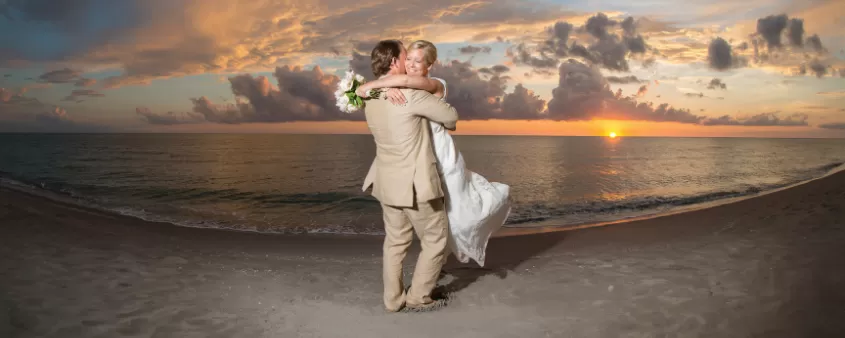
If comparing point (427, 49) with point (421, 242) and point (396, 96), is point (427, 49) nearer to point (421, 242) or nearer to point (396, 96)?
point (396, 96)

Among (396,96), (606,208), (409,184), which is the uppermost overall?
(396,96)

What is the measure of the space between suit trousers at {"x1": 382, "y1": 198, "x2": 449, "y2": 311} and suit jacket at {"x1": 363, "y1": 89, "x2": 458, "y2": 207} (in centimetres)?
17

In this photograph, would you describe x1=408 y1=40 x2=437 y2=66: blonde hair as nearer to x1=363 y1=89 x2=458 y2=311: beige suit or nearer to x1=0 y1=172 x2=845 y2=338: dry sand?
x1=363 y1=89 x2=458 y2=311: beige suit

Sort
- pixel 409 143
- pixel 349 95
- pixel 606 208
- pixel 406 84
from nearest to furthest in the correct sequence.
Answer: pixel 406 84, pixel 409 143, pixel 349 95, pixel 606 208

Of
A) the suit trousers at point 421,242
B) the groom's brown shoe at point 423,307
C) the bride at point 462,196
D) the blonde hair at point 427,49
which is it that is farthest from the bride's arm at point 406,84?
the groom's brown shoe at point 423,307

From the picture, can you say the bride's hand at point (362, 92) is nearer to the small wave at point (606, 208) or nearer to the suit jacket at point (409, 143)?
the suit jacket at point (409, 143)

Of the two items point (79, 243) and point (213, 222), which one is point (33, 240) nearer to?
point (79, 243)

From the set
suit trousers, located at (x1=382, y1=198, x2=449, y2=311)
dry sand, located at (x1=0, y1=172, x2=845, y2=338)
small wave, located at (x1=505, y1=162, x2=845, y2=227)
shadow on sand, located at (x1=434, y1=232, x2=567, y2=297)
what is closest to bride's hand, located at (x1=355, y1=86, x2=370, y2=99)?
suit trousers, located at (x1=382, y1=198, x2=449, y2=311)

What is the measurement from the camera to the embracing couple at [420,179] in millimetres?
3764

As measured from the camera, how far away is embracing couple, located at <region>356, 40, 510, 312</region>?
376 centimetres

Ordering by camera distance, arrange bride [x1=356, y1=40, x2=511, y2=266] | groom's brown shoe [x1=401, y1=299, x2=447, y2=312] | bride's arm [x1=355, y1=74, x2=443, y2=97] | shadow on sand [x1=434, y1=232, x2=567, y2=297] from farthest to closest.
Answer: shadow on sand [x1=434, y1=232, x2=567, y2=297]
groom's brown shoe [x1=401, y1=299, x2=447, y2=312]
bride [x1=356, y1=40, x2=511, y2=266]
bride's arm [x1=355, y1=74, x2=443, y2=97]

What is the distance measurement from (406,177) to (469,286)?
1625 mm

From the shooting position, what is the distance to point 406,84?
3.68 m

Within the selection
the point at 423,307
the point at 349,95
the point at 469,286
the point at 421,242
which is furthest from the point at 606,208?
the point at 349,95
